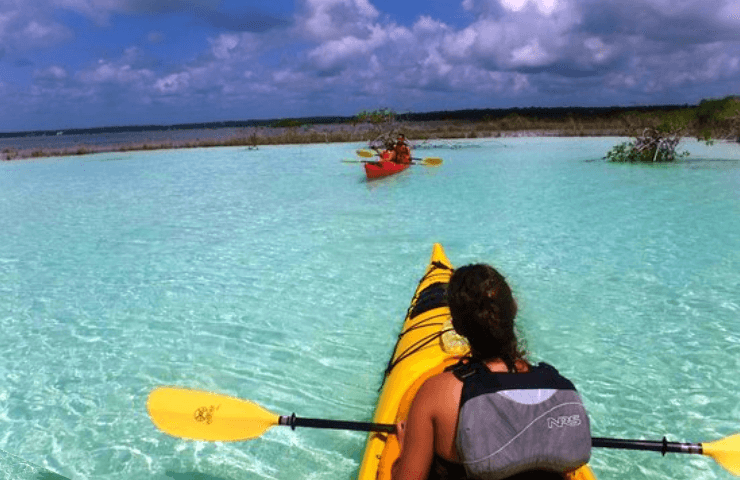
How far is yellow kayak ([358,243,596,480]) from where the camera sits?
9.19 ft

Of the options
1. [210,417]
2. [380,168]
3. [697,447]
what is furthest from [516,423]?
[380,168]

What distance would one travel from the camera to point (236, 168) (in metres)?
23.6

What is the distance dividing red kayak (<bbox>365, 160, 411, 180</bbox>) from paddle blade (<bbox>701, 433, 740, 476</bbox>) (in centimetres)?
1432

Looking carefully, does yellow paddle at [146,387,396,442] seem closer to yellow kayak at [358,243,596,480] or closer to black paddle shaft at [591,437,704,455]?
yellow kayak at [358,243,596,480]

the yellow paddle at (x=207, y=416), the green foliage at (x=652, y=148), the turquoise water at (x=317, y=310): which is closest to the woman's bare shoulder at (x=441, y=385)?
the yellow paddle at (x=207, y=416)

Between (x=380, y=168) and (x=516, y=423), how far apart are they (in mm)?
15351

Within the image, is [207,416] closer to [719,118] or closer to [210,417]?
[210,417]

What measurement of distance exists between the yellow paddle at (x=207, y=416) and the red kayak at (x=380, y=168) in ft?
44.7

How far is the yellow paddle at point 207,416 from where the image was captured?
11.0ft

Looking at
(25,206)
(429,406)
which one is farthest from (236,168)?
(429,406)

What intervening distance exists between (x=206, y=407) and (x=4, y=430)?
1950mm

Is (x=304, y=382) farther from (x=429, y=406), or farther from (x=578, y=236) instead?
(x=578, y=236)

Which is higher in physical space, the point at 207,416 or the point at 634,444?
the point at 634,444

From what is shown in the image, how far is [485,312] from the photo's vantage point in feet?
6.61
